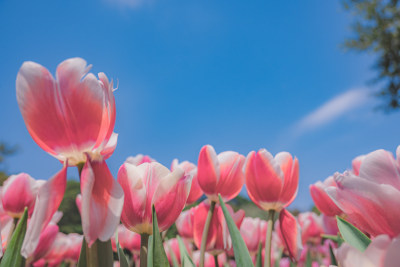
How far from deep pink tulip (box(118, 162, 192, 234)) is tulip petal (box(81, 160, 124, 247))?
0.16 metres

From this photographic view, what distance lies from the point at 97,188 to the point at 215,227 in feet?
2.50

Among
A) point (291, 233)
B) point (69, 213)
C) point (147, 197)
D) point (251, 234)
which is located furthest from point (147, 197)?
point (69, 213)

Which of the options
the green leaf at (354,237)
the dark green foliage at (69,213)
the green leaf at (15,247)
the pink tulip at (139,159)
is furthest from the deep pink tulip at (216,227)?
the dark green foliage at (69,213)

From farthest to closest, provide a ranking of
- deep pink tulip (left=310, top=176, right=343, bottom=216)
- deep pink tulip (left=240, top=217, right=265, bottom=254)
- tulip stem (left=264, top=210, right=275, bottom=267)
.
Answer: deep pink tulip (left=240, top=217, right=265, bottom=254)
deep pink tulip (left=310, top=176, right=343, bottom=216)
tulip stem (left=264, top=210, right=275, bottom=267)

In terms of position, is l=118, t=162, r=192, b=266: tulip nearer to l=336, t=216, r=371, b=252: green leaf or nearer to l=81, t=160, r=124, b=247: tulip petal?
l=81, t=160, r=124, b=247: tulip petal

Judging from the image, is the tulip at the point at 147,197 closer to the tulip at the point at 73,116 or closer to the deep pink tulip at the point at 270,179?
the tulip at the point at 73,116

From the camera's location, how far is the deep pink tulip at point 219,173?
1.17 m

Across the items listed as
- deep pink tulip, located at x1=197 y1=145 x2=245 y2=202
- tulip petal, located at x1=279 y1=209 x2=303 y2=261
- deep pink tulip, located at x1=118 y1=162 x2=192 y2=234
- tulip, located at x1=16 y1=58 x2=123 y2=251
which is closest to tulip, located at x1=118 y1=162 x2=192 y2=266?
deep pink tulip, located at x1=118 y1=162 x2=192 y2=234

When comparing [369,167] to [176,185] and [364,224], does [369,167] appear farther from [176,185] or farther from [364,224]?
[176,185]

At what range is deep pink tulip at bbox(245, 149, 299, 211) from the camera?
3.83 feet

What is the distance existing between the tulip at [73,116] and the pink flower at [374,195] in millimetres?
361

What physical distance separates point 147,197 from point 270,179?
0.55 meters

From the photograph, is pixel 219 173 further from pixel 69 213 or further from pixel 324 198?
pixel 69 213

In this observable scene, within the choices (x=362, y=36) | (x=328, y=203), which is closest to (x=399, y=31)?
(x=362, y=36)
